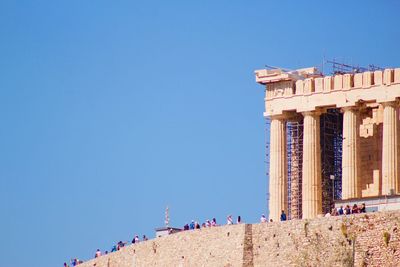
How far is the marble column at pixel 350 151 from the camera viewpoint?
368 feet

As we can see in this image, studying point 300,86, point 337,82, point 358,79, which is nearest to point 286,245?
point 358,79

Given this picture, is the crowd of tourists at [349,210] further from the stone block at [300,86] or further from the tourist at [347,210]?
the stone block at [300,86]

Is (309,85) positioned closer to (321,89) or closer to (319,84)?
(319,84)

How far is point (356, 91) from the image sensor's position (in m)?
112

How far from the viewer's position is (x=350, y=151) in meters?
113

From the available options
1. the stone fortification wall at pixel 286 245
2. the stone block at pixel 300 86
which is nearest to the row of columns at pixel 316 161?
the stone block at pixel 300 86

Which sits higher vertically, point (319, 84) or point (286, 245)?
point (319, 84)

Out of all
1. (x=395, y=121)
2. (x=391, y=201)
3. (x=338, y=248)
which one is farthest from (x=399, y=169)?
(x=338, y=248)

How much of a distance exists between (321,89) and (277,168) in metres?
5.48

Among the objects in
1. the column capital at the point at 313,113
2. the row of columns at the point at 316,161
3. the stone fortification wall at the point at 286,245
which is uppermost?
the column capital at the point at 313,113

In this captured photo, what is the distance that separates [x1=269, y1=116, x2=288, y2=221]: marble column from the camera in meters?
116

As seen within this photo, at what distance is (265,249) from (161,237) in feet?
27.6

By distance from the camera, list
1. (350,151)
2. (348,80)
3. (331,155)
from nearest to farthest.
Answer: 1. (348,80)
2. (350,151)
3. (331,155)

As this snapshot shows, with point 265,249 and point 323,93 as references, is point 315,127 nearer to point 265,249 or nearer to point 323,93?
point 323,93
